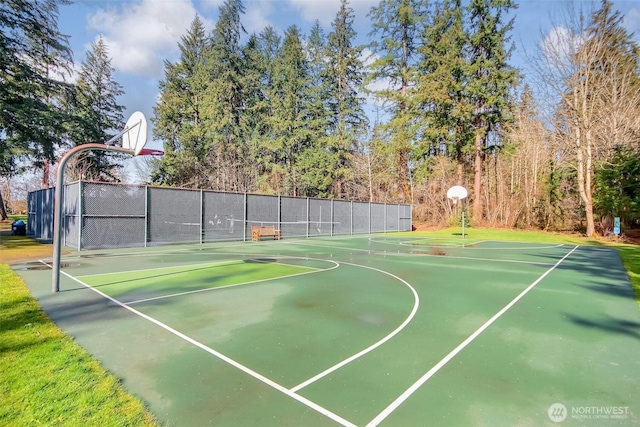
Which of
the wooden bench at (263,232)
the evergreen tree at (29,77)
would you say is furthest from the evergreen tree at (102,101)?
the wooden bench at (263,232)

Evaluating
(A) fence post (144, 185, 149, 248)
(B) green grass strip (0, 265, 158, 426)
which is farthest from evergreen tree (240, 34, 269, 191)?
(B) green grass strip (0, 265, 158, 426)

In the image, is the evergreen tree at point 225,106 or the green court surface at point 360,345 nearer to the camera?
the green court surface at point 360,345

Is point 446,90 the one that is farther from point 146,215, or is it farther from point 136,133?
point 136,133

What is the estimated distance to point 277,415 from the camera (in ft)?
7.22

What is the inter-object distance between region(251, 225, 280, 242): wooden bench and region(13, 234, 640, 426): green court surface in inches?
325

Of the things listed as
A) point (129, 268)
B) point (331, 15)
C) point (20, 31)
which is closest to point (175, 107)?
point (20, 31)

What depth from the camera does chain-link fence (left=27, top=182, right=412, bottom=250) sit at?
10984 millimetres

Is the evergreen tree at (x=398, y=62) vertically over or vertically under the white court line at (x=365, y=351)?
over

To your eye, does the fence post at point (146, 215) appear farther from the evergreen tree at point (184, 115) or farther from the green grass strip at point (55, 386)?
the evergreen tree at point (184, 115)

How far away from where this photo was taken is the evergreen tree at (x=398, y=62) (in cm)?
2616

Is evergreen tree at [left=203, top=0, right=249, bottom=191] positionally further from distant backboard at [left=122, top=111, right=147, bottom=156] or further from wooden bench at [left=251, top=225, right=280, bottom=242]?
distant backboard at [left=122, top=111, right=147, bottom=156]

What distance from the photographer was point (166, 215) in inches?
504

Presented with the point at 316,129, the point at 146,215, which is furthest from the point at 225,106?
the point at 146,215

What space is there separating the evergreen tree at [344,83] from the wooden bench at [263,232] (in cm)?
1305
